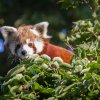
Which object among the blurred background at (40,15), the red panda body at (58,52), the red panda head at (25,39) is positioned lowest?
the blurred background at (40,15)

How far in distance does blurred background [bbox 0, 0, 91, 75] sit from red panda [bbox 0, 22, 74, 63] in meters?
8.10

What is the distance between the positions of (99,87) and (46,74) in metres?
0.44

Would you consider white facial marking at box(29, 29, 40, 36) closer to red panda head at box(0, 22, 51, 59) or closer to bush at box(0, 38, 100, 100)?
red panda head at box(0, 22, 51, 59)

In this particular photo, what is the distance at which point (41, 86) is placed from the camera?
13.8 feet

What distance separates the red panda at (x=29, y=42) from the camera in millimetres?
7250

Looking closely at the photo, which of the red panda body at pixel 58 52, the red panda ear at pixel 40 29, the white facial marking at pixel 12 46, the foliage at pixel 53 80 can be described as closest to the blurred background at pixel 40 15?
the red panda ear at pixel 40 29

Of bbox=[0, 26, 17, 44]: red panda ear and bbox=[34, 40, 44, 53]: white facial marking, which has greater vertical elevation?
bbox=[0, 26, 17, 44]: red panda ear

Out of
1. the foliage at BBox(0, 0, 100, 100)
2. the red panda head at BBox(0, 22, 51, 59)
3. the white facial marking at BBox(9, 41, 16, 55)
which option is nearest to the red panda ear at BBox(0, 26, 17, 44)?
the red panda head at BBox(0, 22, 51, 59)

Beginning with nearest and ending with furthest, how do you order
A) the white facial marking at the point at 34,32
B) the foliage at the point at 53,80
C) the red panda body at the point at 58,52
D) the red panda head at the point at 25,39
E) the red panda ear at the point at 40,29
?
1. the foliage at the point at 53,80
2. the red panda body at the point at 58,52
3. the red panda head at the point at 25,39
4. the white facial marking at the point at 34,32
5. the red panda ear at the point at 40,29

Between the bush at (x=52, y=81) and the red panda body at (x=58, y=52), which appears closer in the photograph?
the bush at (x=52, y=81)

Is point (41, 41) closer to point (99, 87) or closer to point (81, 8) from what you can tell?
point (99, 87)

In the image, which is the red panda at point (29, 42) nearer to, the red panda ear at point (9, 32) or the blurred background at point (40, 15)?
the red panda ear at point (9, 32)

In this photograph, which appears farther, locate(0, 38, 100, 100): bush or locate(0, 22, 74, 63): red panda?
locate(0, 22, 74, 63): red panda

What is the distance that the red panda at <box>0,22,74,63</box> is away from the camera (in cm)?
725
